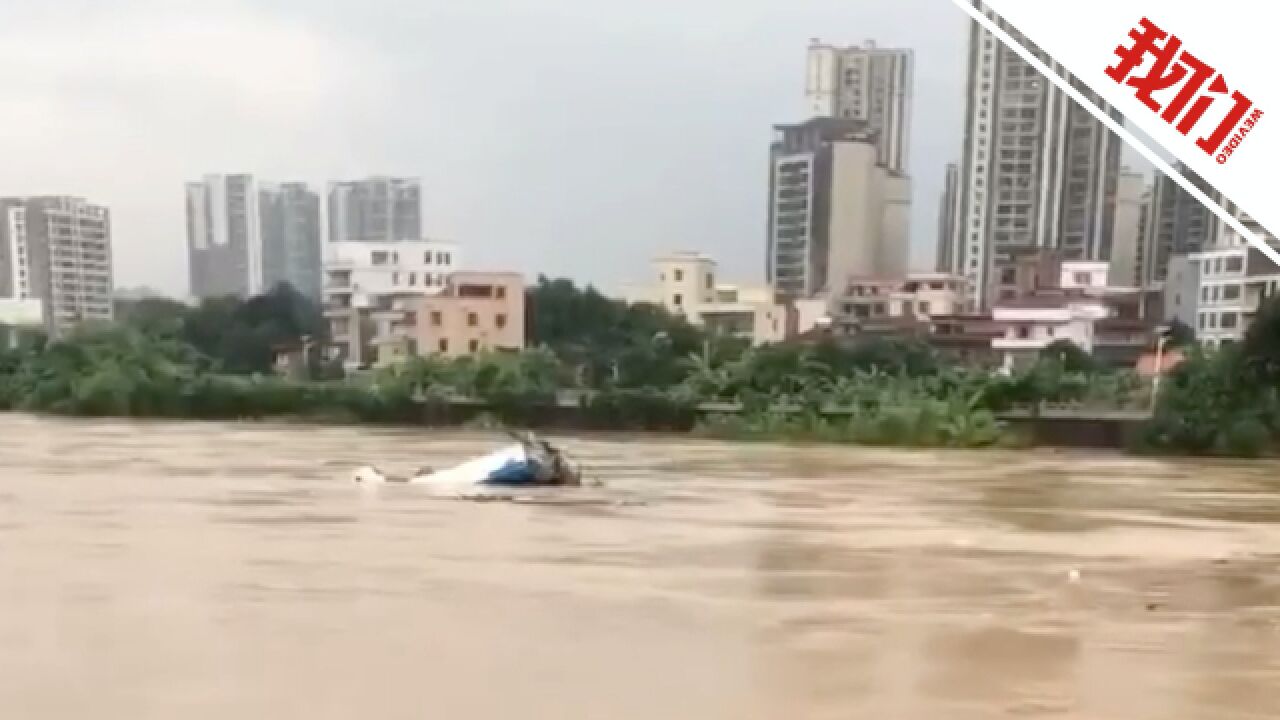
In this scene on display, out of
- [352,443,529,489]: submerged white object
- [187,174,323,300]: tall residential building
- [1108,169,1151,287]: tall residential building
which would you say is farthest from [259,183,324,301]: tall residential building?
[1108,169,1151,287]: tall residential building

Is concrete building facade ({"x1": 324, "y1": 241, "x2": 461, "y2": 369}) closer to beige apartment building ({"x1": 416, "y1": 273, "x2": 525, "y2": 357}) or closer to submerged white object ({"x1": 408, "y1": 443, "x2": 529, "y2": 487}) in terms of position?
beige apartment building ({"x1": 416, "y1": 273, "x2": 525, "y2": 357})

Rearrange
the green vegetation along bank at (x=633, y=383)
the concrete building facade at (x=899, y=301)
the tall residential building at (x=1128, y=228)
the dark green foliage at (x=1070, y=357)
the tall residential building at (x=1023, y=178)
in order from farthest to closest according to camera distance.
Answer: the concrete building facade at (x=899, y=301), the tall residential building at (x=1128, y=228), the tall residential building at (x=1023, y=178), the dark green foliage at (x=1070, y=357), the green vegetation along bank at (x=633, y=383)

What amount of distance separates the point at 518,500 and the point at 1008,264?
7.05 m

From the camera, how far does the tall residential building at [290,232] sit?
39.4 feet

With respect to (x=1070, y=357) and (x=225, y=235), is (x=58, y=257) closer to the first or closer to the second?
(x=225, y=235)

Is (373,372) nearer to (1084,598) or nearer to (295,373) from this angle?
(295,373)

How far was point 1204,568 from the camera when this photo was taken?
3.83 meters

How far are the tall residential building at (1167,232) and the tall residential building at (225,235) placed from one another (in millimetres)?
7599

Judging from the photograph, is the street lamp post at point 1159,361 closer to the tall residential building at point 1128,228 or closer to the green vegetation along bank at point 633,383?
the green vegetation along bank at point 633,383

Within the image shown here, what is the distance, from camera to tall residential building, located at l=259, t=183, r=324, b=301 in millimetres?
12016

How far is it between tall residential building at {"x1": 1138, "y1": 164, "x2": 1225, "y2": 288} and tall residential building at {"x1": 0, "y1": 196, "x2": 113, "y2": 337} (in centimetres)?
886

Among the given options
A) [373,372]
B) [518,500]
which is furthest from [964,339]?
[518,500]

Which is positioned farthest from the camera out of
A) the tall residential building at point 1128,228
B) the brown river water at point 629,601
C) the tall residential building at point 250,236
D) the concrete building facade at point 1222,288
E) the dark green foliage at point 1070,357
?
the tall residential building at point 250,236

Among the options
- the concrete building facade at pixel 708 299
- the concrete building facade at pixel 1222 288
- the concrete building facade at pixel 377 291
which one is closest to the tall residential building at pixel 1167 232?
the concrete building facade at pixel 1222 288
